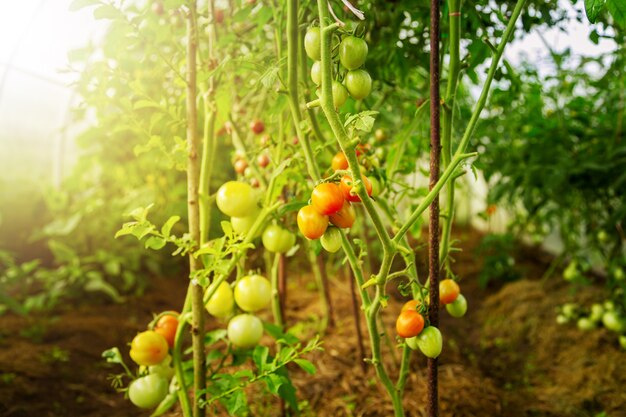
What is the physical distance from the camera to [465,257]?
2.83 metres

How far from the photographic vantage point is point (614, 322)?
166 centimetres

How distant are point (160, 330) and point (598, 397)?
126cm

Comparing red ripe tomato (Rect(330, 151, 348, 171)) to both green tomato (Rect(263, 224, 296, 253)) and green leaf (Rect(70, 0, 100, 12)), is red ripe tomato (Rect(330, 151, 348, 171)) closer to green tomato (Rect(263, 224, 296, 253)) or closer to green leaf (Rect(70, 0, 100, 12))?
green tomato (Rect(263, 224, 296, 253))

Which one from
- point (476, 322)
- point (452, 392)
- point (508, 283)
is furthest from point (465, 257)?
point (452, 392)

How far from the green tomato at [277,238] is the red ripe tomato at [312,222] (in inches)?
9.9

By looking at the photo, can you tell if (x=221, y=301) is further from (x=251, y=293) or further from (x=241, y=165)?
(x=241, y=165)

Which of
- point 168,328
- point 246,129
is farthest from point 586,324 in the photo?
point 168,328

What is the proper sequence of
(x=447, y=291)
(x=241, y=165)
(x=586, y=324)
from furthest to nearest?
(x=586, y=324) → (x=241, y=165) → (x=447, y=291)

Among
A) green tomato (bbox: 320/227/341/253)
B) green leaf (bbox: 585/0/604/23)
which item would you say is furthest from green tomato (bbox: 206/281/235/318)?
green leaf (bbox: 585/0/604/23)

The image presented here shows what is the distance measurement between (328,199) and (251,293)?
36cm

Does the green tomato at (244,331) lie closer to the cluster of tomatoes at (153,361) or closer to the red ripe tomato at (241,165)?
the cluster of tomatoes at (153,361)

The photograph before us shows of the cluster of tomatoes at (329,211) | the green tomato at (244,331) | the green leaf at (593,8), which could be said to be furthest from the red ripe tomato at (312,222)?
the green leaf at (593,8)

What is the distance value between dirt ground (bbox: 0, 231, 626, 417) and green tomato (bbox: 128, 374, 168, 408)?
1.13ft

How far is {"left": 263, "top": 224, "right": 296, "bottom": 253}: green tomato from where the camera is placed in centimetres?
89
